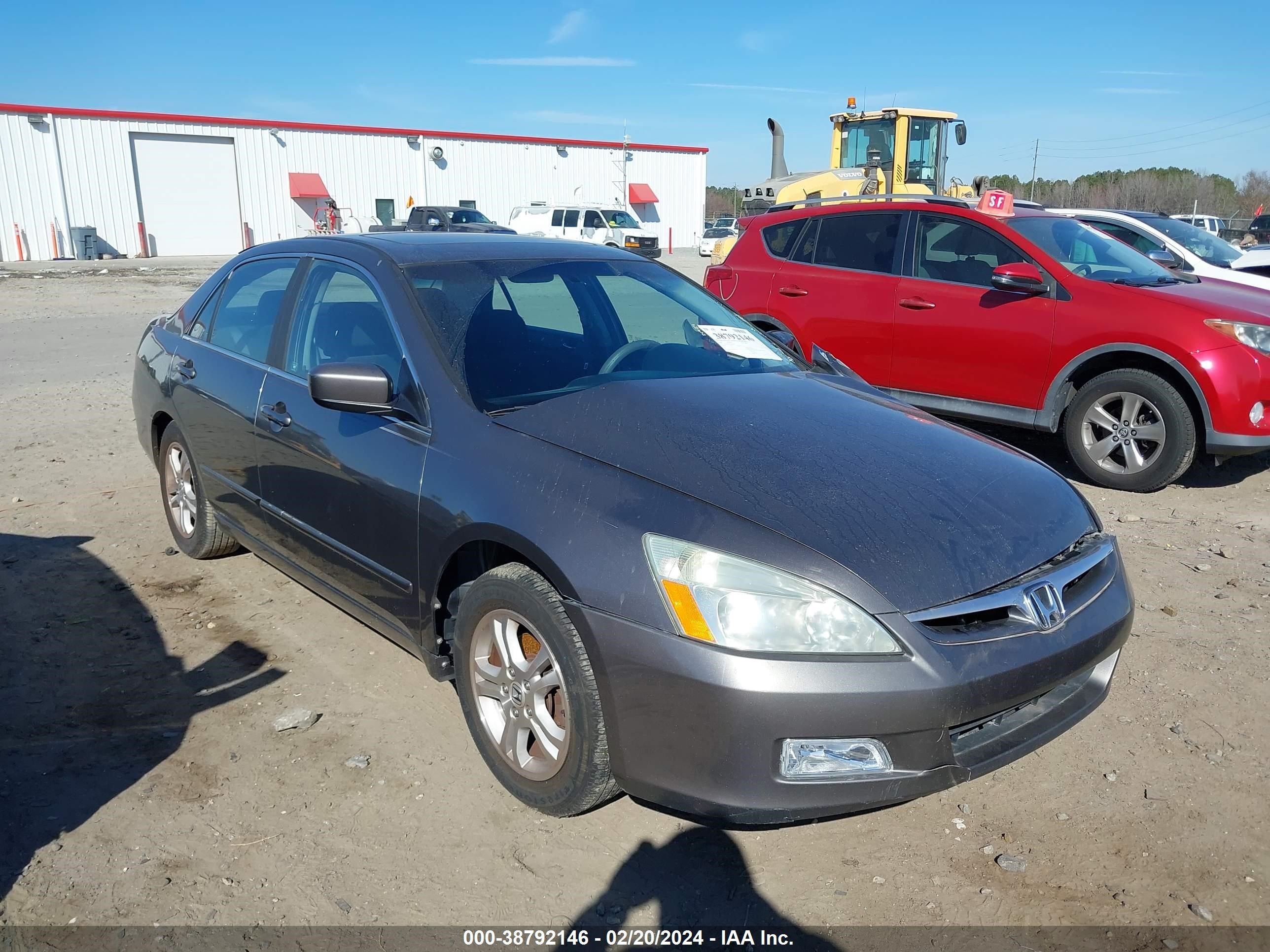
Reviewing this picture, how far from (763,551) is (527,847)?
111cm

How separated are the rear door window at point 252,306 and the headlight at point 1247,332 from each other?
5.13 metres

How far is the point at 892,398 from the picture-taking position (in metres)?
3.80

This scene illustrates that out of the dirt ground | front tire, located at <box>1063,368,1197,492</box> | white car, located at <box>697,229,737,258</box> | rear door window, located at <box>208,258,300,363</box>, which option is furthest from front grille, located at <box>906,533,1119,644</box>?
white car, located at <box>697,229,737,258</box>

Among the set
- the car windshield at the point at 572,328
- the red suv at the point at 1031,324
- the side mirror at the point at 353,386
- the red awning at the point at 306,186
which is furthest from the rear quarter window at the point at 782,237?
the red awning at the point at 306,186

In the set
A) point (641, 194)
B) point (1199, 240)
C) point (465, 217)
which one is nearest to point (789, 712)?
Result: point (1199, 240)

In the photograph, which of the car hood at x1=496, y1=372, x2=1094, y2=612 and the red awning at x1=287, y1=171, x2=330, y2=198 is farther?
the red awning at x1=287, y1=171, x2=330, y2=198

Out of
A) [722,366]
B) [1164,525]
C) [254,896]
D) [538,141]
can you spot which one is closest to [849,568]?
[722,366]

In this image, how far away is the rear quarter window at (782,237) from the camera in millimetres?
7664

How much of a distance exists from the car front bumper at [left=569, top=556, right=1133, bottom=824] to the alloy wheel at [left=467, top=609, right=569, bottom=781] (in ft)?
0.82

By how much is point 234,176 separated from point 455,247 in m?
40.7

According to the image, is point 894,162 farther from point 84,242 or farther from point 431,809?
point 84,242

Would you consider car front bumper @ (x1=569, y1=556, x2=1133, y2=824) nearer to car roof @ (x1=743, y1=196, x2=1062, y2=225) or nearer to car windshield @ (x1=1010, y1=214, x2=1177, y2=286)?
car windshield @ (x1=1010, y1=214, x2=1177, y2=286)

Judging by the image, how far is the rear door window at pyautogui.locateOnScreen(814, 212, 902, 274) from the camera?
707 cm

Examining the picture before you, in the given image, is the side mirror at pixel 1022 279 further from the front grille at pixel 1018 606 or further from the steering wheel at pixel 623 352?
the front grille at pixel 1018 606
